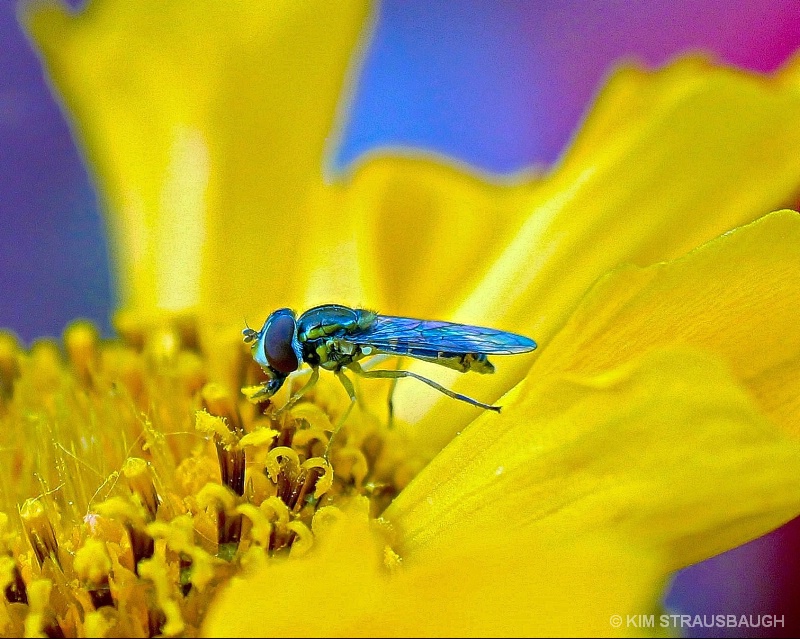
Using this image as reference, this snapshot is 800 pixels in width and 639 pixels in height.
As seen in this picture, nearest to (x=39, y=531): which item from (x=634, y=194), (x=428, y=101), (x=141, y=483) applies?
(x=141, y=483)

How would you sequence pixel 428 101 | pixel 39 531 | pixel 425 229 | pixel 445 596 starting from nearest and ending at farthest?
pixel 445 596, pixel 39 531, pixel 425 229, pixel 428 101

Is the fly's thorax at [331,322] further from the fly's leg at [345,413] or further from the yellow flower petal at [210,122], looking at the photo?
the yellow flower petal at [210,122]

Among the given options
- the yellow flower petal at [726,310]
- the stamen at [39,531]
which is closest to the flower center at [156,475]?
the stamen at [39,531]

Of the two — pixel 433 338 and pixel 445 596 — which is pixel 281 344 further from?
pixel 445 596

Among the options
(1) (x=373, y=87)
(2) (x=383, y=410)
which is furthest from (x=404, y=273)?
(1) (x=373, y=87)

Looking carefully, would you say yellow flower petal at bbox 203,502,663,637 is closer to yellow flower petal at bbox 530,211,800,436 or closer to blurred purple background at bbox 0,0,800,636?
yellow flower petal at bbox 530,211,800,436

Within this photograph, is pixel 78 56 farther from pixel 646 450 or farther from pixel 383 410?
pixel 646 450

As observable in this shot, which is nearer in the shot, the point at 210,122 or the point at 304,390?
the point at 304,390
